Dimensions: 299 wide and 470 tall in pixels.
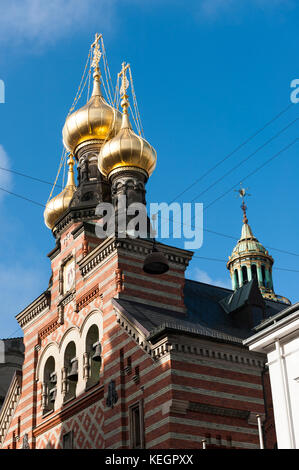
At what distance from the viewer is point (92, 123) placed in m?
34.6

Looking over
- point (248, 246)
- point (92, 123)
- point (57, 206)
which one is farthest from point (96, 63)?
point (248, 246)

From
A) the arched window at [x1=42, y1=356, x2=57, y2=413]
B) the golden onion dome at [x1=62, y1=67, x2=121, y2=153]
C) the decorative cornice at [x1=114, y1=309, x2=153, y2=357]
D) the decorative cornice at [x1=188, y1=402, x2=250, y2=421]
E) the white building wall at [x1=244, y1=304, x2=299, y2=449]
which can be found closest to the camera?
the white building wall at [x1=244, y1=304, x2=299, y2=449]

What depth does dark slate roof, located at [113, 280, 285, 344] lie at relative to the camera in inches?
935

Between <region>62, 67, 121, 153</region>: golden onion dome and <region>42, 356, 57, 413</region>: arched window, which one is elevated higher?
<region>62, 67, 121, 153</region>: golden onion dome

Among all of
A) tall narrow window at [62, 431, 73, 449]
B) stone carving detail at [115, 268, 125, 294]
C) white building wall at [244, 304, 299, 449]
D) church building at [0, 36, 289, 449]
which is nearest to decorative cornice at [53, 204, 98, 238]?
church building at [0, 36, 289, 449]

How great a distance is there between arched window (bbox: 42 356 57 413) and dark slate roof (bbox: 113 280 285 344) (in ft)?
16.8

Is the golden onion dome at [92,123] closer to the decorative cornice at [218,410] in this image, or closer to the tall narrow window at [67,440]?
the tall narrow window at [67,440]

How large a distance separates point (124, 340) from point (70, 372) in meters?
3.92

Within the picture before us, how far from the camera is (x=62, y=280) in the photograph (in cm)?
3022

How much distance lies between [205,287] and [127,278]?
20.1 feet

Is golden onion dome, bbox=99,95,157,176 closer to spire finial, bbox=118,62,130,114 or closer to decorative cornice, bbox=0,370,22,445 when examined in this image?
spire finial, bbox=118,62,130,114

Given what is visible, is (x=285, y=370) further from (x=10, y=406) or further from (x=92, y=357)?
(x=10, y=406)
